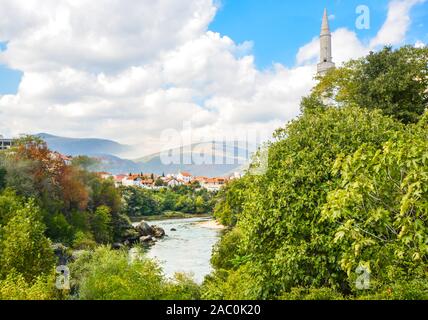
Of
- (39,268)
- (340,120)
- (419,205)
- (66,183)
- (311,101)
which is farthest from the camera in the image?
(66,183)

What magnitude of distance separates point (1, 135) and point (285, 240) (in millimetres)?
22721

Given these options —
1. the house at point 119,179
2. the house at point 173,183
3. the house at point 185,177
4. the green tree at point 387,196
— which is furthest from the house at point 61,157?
the green tree at point 387,196

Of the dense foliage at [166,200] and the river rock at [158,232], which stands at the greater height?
the dense foliage at [166,200]

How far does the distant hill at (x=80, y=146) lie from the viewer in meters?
20.1

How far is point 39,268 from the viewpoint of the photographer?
10562 mm

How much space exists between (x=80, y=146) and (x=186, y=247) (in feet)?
25.3

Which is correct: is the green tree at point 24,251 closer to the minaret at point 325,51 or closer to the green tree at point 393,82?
the green tree at point 393,82

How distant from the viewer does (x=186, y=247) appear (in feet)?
74.0

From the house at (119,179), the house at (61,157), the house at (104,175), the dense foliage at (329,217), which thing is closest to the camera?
the dense foliage at (329,217)

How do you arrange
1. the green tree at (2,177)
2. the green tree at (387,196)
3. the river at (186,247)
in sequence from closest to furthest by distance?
the green tree at (387,196), the river at (186,247), the green tree at (2,177)

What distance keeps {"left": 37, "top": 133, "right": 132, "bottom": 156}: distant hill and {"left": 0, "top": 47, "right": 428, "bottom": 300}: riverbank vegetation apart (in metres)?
5.67

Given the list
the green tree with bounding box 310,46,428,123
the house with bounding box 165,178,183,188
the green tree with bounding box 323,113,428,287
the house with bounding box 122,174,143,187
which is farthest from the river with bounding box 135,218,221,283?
the green tree with bounding box 323,113,428,287
